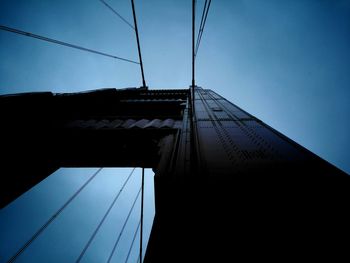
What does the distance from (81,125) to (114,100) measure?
348cm

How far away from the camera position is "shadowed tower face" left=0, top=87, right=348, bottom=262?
1.34 metres

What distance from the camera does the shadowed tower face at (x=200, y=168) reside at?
1.34 m

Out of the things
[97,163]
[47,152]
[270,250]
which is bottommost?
[97,163]

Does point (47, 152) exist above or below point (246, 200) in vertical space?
below

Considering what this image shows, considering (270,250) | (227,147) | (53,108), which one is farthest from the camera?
(53,108)

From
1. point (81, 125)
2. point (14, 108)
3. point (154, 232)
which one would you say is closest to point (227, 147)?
point (154, 232)

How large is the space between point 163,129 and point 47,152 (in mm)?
3042

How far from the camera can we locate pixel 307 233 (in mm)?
1291

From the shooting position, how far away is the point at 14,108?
11.1 feet

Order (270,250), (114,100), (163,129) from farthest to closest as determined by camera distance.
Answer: (114,100)
(163,129)
(270,250)

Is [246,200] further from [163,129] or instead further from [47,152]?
[47,152]

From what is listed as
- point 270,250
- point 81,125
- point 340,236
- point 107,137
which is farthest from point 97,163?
point 340,236

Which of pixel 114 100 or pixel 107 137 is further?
pixel 114 100

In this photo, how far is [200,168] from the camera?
2.07m
